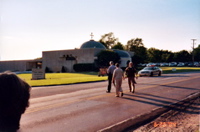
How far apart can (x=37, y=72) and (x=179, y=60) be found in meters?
94.0

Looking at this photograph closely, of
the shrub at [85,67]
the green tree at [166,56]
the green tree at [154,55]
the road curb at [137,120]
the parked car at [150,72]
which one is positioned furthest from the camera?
the green tree at [154,55]

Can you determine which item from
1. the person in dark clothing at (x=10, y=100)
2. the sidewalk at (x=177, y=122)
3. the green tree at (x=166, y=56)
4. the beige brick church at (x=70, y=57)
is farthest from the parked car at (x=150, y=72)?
the green tree at (x=166, y=56)

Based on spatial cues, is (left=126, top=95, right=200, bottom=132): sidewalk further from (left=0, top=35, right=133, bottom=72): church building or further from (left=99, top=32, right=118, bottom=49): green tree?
(left=99, top=32, right=118, bottom=49): green tree

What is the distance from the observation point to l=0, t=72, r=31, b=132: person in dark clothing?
2.22 m

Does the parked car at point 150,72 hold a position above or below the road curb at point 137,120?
above

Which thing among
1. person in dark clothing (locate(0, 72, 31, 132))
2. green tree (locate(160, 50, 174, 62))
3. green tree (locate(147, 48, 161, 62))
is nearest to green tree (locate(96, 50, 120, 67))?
person in dark clothing (locate(0, 72, 31, 132))

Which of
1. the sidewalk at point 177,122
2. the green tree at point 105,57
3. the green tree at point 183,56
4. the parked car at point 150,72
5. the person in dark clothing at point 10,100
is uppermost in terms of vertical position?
the green tree at point 183,56

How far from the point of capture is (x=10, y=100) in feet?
7.37

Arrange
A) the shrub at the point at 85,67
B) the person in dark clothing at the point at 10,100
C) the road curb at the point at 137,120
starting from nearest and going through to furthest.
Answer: the person in dark clothing at the point at 10,100 < the road curb at the point at 137,120 < the shrub at the point at 85,67

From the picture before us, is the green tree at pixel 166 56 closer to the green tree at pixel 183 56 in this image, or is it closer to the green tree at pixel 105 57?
the green tree at pixel 183 56

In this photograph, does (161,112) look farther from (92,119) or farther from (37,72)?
(37,72)

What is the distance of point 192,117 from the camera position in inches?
297

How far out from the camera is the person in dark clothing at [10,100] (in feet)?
7.30

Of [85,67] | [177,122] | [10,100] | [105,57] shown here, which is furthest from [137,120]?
[85,67]
